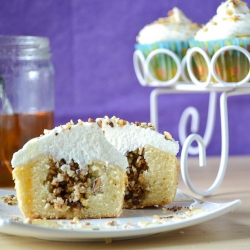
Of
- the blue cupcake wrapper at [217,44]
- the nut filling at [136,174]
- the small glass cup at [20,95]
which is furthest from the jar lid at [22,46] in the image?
the nut filling at [136,174]

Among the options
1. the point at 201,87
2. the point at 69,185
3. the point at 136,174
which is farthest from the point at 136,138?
the point at 201,87

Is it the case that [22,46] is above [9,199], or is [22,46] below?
above

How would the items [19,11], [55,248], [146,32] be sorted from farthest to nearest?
1. [19,11]
2. [146,32]
3. [55,248]

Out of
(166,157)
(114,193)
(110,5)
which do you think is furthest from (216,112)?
(114,193)

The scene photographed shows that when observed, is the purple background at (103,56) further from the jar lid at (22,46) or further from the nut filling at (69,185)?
the nut filling at (69,185)

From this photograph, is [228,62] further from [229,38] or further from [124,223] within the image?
[124,223]

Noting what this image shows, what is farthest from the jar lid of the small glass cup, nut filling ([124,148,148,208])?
nut filling ([124,148,148,208])

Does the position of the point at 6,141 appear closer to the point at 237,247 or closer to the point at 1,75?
the point at 1,75
